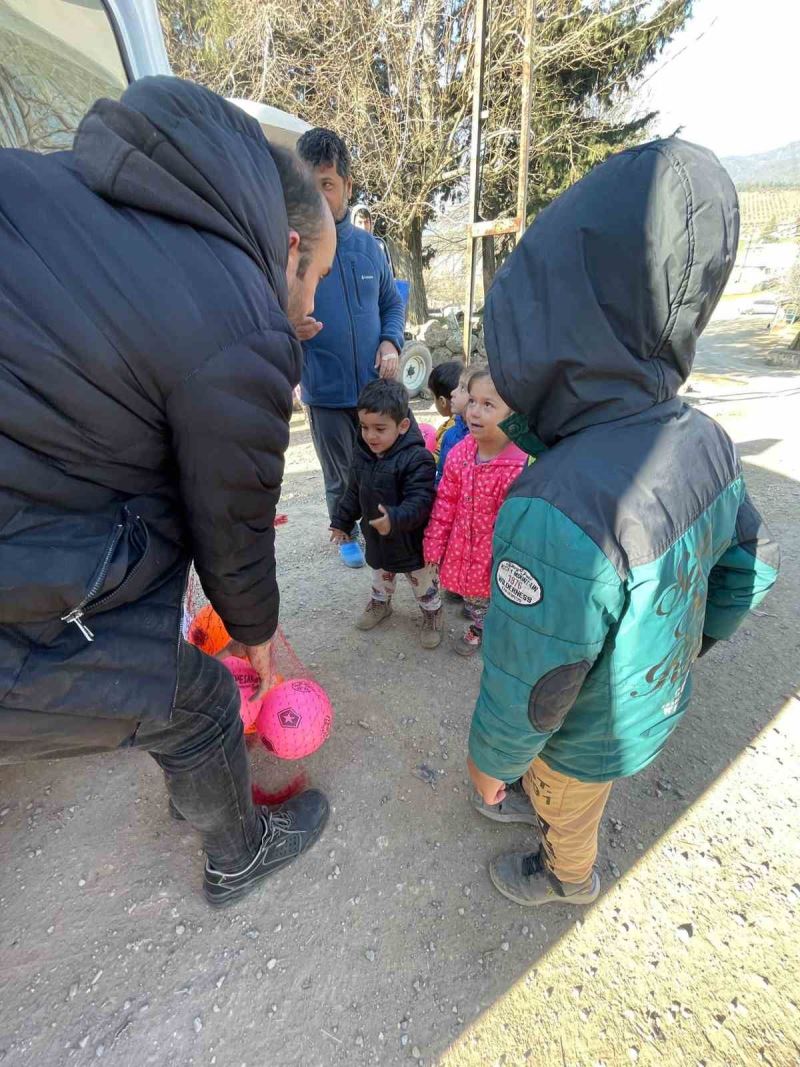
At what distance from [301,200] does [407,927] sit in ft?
7.36

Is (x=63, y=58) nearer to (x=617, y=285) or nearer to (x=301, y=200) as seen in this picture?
(x=301, y=200)

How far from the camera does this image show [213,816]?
5.13ft

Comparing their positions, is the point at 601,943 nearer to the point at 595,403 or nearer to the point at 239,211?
the point at 595,403

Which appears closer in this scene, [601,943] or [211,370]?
[211,370]

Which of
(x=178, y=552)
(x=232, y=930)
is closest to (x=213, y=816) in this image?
(x=232, y=930)

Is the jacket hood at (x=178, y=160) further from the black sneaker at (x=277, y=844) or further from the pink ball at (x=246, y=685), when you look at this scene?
the black sneaker at (x=277, y=844)

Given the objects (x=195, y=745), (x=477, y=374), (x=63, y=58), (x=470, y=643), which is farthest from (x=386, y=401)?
(x=63, y=58)

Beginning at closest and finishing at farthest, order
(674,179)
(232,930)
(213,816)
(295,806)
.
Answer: (674,179) → (213,816) → (232,930) → (295,806)

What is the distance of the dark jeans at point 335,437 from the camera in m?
3.45

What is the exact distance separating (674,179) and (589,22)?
16103 millimetres

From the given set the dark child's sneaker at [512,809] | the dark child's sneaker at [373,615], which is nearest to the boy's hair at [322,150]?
the dark child's sneaker at [373,615]

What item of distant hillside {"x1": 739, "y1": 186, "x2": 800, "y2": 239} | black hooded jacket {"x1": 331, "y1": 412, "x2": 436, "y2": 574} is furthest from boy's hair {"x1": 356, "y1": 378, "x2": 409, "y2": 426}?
distant hillside {"x1": 739, "y1": 186, "x2": 800, "y2": 239}

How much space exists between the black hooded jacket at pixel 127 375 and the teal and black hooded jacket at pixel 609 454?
568mm

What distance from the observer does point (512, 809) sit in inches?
78.9
